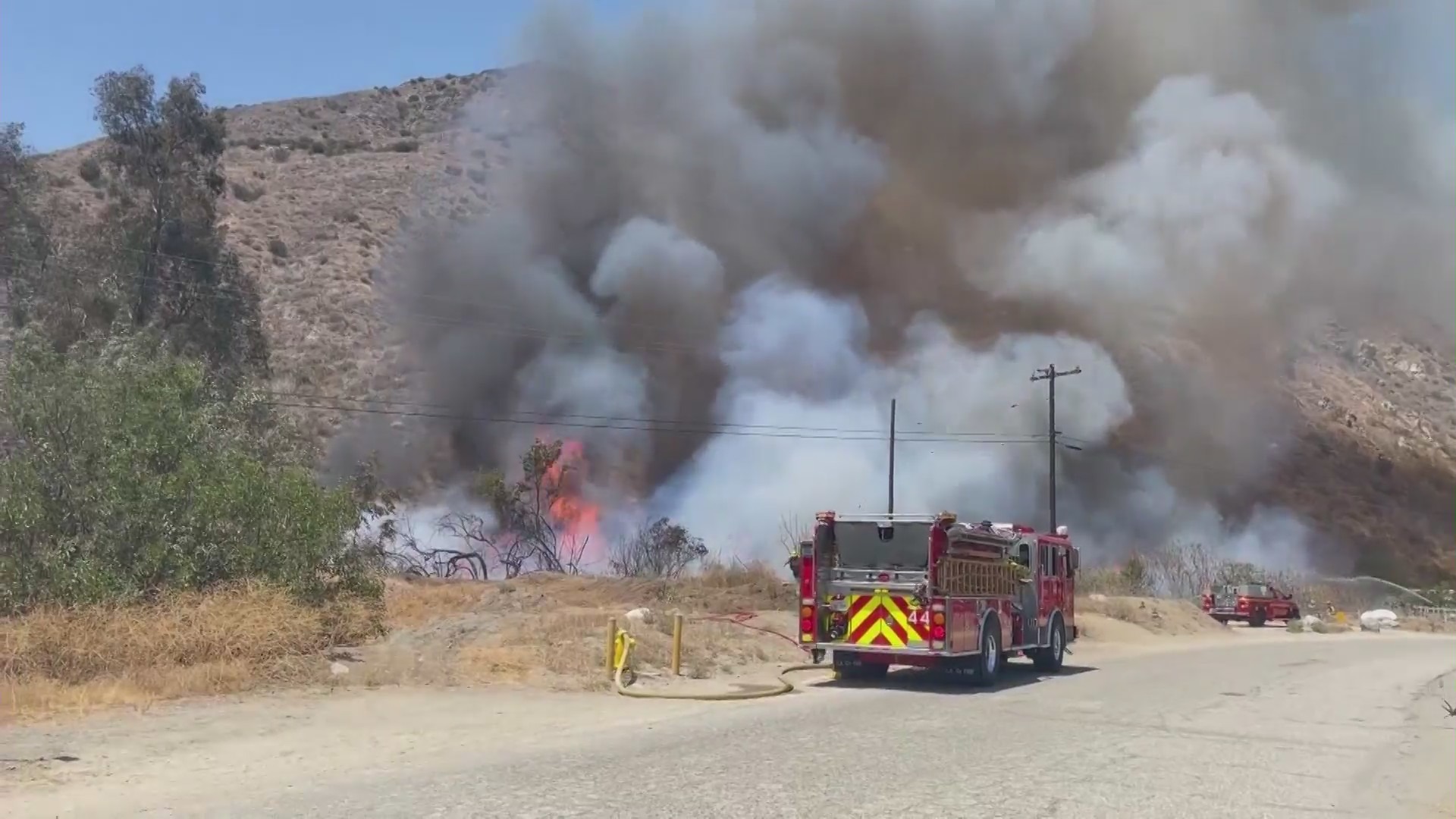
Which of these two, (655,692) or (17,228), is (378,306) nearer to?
(17,228)

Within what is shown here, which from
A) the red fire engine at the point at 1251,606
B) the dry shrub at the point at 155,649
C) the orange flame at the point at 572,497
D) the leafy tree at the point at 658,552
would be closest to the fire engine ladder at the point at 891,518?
the dry shrub at the point at 155,649

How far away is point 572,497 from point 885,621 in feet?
92.1

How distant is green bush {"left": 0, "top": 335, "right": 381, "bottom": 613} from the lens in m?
15.6

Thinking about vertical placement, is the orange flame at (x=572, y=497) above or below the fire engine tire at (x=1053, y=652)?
above

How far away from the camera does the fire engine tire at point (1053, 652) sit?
65.8 ft

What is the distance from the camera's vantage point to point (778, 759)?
392 inches

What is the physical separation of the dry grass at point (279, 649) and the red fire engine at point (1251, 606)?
30.2 meters

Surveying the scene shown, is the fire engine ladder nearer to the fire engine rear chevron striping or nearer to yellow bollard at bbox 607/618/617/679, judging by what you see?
the fire engine rear chevron striping

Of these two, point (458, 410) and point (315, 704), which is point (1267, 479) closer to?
point (458, 410)

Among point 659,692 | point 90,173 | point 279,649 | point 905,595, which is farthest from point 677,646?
point 90,173

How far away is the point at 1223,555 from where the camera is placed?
2260 inches

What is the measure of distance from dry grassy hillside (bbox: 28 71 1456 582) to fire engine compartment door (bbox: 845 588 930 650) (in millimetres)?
31877

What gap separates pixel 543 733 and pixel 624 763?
219 centimetres

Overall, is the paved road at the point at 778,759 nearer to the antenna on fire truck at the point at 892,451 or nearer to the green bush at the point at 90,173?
the antenna on fire truck at the point at 892,451
